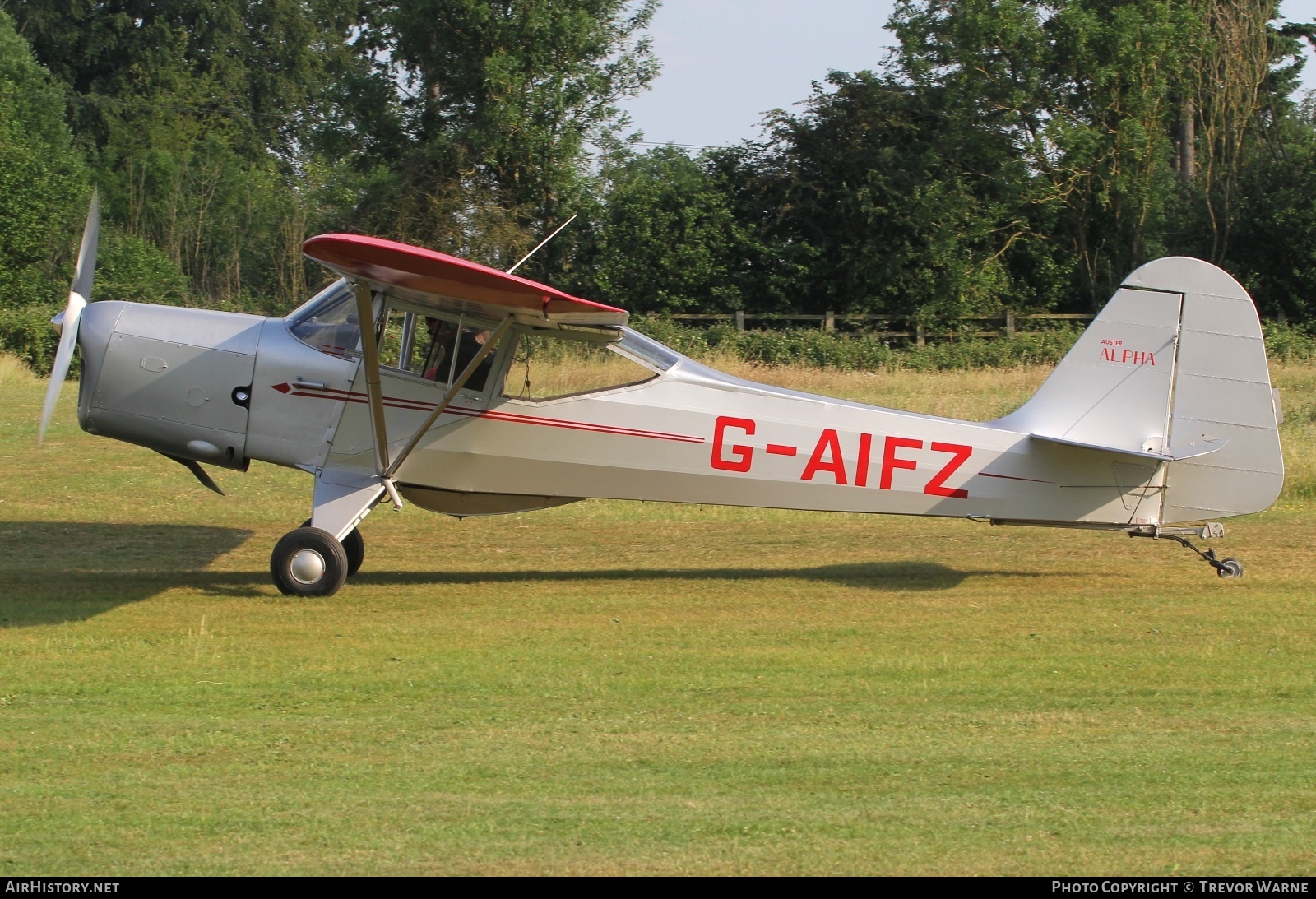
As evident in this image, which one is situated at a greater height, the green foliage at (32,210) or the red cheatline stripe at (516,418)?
the green foliage at (32,210)

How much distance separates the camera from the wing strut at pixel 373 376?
805cm

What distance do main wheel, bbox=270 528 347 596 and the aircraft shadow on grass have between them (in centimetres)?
12

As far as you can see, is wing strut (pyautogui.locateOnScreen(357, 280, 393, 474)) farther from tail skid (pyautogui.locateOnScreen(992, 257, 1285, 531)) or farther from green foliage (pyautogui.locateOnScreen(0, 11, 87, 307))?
green foliage (pyautogui.locateOnScreen(0, 11, 87, 307))

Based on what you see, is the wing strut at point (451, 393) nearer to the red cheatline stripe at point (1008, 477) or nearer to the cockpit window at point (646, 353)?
the cockpit window at point (646, 353)

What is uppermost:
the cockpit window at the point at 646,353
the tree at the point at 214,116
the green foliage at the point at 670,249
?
the tree at the point at 214,116

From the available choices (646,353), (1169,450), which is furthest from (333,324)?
(1169,450)

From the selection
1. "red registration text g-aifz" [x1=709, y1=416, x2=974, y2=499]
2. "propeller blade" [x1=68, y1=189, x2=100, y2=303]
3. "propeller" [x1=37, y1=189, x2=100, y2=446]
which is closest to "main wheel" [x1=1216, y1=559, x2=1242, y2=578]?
"red registration text g-aifz" [x1=709, y1=416, x2=974, y2=499]

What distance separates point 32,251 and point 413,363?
1189 inches

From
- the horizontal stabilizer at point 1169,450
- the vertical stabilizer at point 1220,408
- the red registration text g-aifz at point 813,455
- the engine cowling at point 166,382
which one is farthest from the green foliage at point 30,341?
the vertical stabilizer at point 1220,408

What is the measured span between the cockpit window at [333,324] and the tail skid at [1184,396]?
15.8ft

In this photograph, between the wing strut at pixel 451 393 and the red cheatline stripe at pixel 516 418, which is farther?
the red cheatline stripe at pixel 516 418

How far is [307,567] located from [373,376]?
4.48 ft
